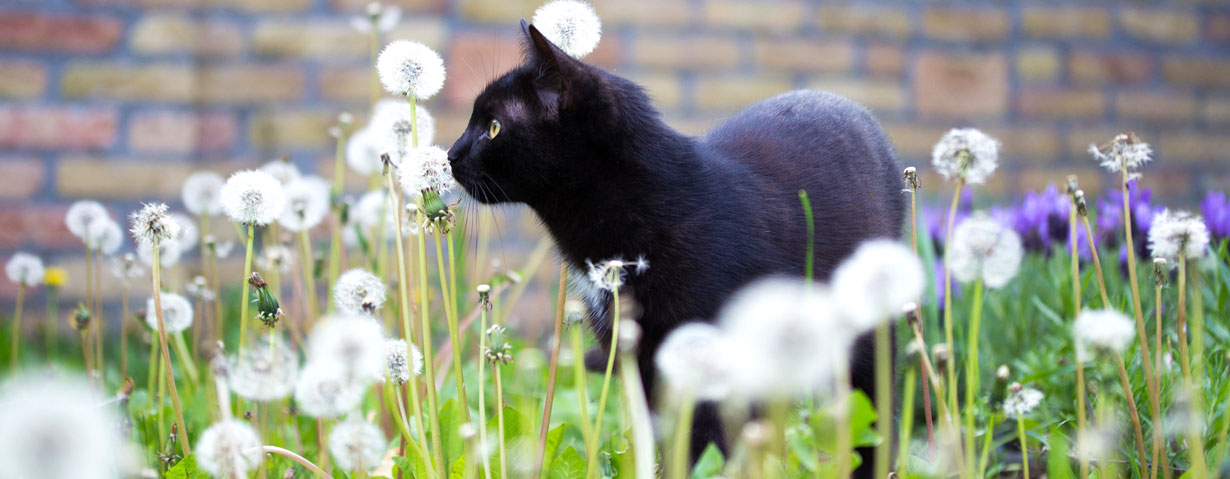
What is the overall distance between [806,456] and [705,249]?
0.38 m

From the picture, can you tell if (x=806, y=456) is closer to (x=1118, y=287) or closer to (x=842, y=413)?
(x=842, y=413)

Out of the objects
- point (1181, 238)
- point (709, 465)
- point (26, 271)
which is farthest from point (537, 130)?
point (26, 271)

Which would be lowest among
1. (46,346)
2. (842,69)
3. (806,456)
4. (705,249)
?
(46,346)

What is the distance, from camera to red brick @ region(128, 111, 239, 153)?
2408mm

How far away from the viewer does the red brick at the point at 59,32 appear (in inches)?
90.5

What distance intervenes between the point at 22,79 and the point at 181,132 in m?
0.37

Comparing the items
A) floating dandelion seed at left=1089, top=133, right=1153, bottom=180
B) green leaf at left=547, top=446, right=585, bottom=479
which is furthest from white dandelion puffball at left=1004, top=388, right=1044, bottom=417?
green leaf at left=547, top=446, right=585, bottom=479

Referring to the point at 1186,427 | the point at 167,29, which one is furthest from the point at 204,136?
the point at 1186,427

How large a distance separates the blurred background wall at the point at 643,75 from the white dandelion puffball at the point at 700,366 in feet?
5.98

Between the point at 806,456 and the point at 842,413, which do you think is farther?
the point at 806,456

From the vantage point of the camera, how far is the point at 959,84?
2867 mm

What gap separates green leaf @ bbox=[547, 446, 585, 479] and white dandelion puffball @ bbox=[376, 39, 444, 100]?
0.39 meters

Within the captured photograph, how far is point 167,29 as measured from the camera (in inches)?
95.1

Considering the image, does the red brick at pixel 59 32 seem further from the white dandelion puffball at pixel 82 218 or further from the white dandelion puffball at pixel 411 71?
the white dandelion puffball at pixel 411 71
